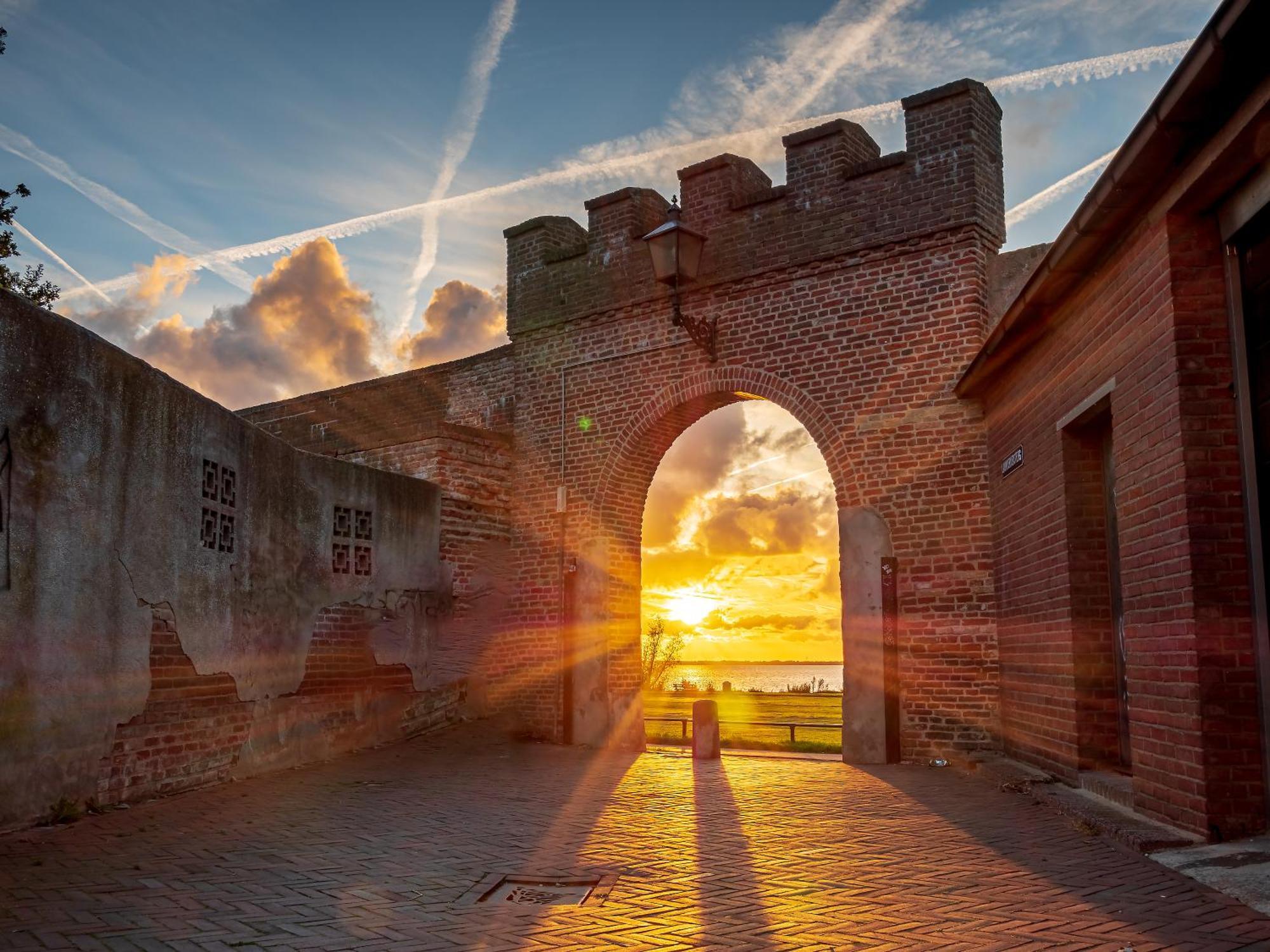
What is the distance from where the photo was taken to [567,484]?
40.2ft

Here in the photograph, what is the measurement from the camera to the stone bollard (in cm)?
1031

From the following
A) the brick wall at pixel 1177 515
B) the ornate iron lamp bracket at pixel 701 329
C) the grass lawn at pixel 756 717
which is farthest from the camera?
the grass lawn at pixel 756 717

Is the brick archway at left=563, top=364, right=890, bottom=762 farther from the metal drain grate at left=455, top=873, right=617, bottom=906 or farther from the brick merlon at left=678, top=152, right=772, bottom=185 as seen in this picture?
the metal drain grate at left=455, top=873, right=617, bottom=906

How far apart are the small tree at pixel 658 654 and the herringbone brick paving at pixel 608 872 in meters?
20.3

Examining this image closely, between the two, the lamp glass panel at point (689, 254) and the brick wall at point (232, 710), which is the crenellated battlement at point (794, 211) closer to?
the lamp glass panel at point (689, 254)

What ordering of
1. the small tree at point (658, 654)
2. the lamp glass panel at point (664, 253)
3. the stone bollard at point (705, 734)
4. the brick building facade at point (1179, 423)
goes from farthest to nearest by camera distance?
1. the small tree at point (658, 654)
2. the lamp glass panel at point (664, 253)
3. the stone bollard at point (705, 734)
4. the brick building facade at point (1179, 423)

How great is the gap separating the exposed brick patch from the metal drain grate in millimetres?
3258

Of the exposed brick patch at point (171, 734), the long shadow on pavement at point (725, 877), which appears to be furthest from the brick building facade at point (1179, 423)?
the exposed brick patch at point (171, 734)

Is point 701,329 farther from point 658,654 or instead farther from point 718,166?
point 658,654

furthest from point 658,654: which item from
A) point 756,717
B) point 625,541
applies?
point 625,541

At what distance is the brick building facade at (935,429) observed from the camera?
517cm

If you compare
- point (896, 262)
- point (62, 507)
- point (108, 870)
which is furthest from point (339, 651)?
point (896, 262)

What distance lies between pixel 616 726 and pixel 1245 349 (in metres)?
8.08

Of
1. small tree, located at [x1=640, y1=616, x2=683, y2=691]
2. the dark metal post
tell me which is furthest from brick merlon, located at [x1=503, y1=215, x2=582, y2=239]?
small tree, located at [x1=640, y1=616, x2=683, y2=691]
